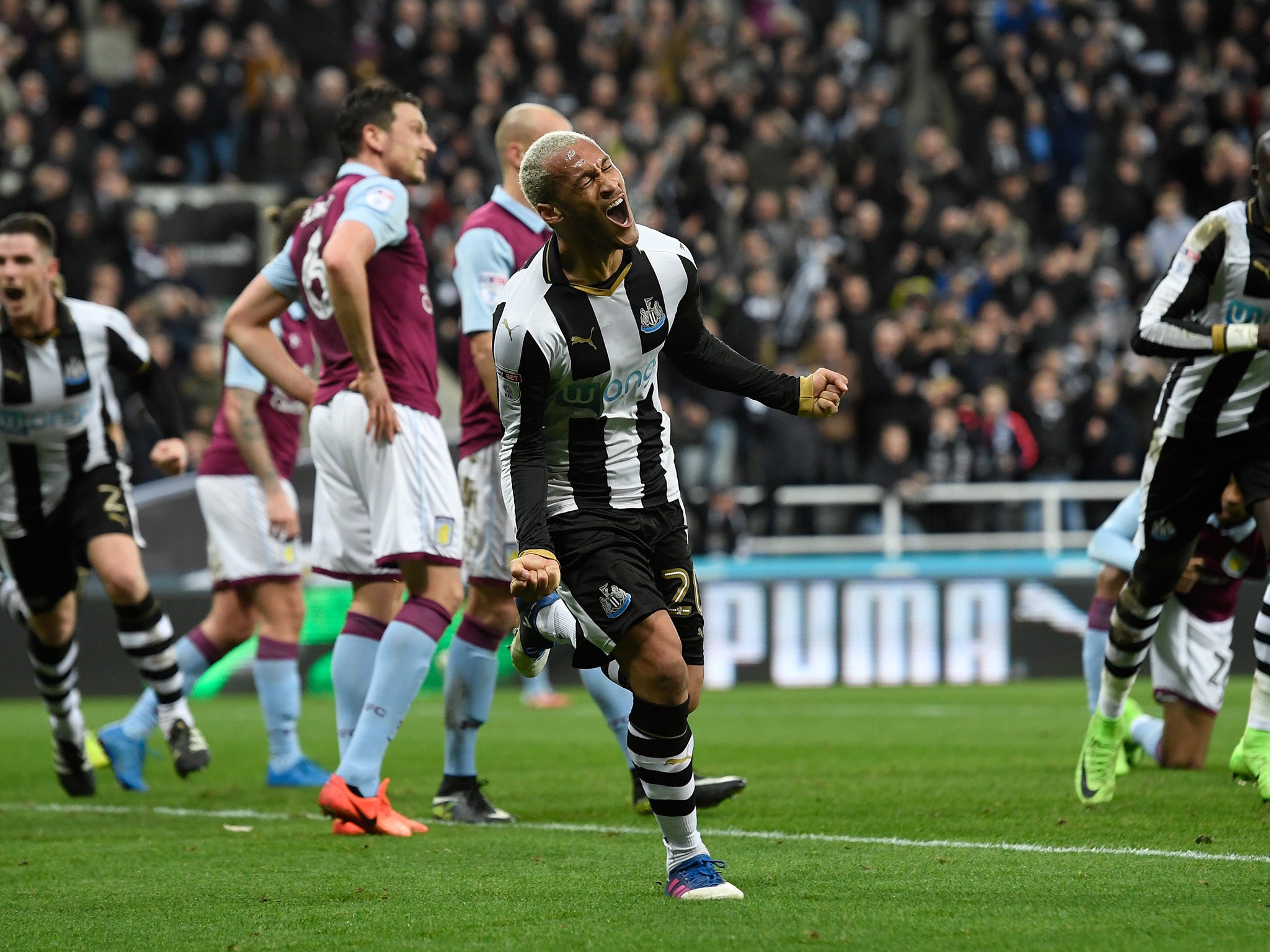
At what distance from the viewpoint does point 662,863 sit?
538cm

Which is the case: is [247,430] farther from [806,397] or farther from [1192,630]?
[1192,630]

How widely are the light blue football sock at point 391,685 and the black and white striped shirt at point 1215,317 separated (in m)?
2.89

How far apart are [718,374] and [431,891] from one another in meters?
1.77

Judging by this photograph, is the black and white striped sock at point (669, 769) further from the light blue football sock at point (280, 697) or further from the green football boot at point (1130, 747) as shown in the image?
the light blue football sock at point (280, 697)

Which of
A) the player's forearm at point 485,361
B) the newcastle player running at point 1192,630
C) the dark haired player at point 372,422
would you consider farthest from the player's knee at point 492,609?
the newcastle player running at point 1192,630

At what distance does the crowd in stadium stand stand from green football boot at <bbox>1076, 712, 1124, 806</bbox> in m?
9.08

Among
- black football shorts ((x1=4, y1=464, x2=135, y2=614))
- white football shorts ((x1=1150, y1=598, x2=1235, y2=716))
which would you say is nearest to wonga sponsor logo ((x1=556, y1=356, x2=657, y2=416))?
white football shorts ((x1=1150, y1=598, x2=1235, y2=716))

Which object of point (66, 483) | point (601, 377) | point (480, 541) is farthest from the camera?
point (66, 483)

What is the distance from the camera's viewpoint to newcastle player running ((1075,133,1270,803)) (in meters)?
6.25

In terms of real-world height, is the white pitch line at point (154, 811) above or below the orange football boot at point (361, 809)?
below

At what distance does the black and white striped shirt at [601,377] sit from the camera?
15.8 ft

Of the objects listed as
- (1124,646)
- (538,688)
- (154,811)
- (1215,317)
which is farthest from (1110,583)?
(538,688)

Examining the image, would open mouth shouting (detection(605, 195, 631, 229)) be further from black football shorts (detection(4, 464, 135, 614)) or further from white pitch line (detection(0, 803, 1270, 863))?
black football shorts (detection(4, 464, 135, 614))

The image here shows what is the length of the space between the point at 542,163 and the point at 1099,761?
339 centimetres
